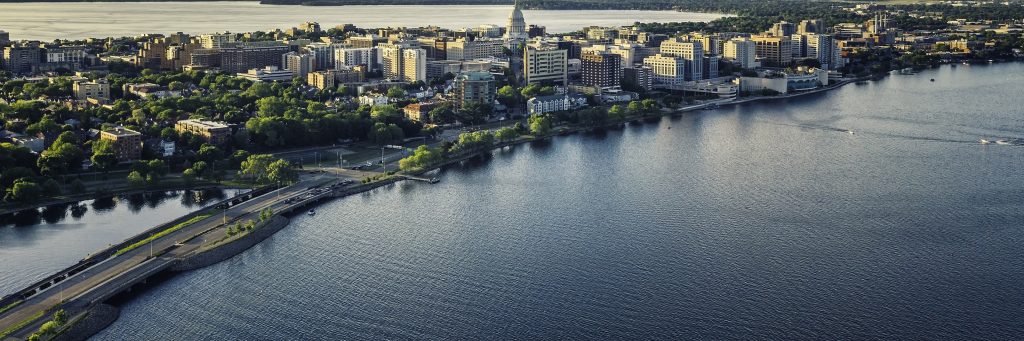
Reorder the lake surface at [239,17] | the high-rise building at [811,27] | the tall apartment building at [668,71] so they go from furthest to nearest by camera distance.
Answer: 1. the lake surface at [239,17]
2. the high-rise building at [811,27]
3. the tall apartment building at [668,71]

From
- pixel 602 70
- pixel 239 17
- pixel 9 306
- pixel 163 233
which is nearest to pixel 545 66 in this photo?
pixel 602 70

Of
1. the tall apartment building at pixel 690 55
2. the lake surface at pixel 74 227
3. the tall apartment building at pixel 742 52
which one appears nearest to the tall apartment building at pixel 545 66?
the tall apartment building at pixel 690 55

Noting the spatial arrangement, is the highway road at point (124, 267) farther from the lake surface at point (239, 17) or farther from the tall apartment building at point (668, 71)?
the lake surface at point (239, 17)

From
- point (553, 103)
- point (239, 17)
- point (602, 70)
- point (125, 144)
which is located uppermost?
point (239, 17)

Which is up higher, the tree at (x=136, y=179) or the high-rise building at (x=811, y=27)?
the high-rise building at (x=811, y=27)

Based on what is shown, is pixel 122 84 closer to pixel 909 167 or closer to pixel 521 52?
pixel 521 52

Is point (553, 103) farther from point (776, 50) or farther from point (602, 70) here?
point (776, 50)
